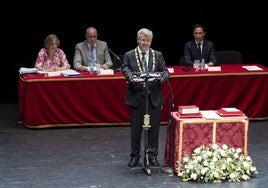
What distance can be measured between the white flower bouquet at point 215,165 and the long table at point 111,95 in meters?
2.33

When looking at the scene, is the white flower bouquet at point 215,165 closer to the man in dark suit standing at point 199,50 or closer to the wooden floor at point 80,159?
the wooden floor at point 80,159

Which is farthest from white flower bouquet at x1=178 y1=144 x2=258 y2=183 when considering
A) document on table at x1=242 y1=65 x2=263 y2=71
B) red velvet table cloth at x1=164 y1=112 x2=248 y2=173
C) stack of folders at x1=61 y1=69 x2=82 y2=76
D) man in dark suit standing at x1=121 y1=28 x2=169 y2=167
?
document on table at x1=242 y1=65 x2=263 y2=71

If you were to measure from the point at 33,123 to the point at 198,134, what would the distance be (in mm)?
3100

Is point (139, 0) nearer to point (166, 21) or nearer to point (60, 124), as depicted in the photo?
point (166, 21)

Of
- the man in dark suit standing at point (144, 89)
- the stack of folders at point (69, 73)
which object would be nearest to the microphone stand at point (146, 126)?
the man in dark suit standing at point (144, 89)

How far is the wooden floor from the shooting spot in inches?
317

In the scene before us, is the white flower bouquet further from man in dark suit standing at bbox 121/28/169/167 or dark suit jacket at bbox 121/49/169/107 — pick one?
dark suit jacket at bbox 121/49/169/107

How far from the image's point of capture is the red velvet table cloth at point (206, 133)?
8133mm

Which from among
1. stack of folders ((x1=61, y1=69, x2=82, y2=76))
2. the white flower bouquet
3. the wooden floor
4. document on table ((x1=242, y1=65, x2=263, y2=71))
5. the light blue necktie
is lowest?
the wooden floor

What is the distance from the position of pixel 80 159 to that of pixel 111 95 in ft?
5.65

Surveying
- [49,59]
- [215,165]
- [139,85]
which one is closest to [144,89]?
[139,85]

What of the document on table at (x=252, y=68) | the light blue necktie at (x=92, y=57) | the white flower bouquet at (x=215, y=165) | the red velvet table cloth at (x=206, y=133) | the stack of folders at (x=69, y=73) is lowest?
the white flower bouquet at (x=215, y=165)

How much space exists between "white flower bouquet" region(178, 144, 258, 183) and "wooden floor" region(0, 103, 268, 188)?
0.28 ft

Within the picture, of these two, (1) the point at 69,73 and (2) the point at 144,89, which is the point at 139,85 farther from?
(1) the point at 69,73
